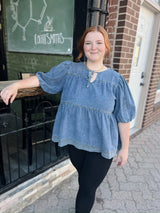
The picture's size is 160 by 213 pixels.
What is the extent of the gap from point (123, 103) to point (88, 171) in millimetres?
653

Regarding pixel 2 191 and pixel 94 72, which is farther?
pixel 2 191

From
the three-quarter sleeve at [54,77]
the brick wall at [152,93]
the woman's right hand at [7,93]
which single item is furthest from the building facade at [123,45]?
the woman's right hand at [7,93]

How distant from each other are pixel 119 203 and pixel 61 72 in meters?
Answer: 1.84

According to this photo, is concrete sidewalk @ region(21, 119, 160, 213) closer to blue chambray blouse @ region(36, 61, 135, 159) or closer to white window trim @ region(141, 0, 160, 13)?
blue chambray blouse @ region(36, 61, 135, 159)

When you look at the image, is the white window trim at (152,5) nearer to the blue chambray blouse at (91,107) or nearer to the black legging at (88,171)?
the blue chambray blouse at (91,107)

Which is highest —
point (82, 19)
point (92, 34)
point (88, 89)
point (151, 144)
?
point (82, 19)

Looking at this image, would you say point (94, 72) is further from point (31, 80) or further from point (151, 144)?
point (151, 144)

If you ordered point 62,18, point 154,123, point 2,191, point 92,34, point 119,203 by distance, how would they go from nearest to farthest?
point 92,34
point 2,191
point 119,203
point 62,18
point 154,123

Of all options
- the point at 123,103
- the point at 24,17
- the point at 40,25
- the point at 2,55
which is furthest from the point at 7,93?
the point at 2,55

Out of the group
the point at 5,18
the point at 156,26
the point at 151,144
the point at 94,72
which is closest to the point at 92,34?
the point at 94,72

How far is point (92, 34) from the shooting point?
122 cm

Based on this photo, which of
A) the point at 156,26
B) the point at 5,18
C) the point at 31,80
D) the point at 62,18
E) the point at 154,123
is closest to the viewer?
the point at 31,80

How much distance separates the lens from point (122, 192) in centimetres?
227

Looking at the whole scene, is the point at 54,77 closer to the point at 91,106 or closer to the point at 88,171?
the point at 91,106
